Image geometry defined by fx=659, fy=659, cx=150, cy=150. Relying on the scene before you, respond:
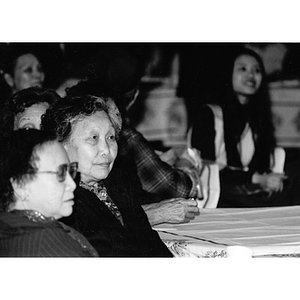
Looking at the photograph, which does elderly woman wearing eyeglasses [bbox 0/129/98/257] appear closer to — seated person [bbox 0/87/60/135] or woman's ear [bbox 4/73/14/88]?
seated person [bbox 0/87/60/135]

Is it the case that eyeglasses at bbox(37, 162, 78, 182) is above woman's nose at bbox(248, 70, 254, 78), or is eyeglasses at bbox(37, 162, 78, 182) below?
below

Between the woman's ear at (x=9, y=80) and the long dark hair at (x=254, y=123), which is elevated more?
the woman's ear at (x=9, y=80)

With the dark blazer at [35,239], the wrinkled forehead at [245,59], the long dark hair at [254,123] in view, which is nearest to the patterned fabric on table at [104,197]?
the dark blazer at [35,239]

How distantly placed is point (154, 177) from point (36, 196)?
0.71 metres

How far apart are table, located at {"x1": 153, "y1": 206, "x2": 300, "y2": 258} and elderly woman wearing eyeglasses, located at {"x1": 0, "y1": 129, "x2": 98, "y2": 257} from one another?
49cm

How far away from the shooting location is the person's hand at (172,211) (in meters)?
2.61

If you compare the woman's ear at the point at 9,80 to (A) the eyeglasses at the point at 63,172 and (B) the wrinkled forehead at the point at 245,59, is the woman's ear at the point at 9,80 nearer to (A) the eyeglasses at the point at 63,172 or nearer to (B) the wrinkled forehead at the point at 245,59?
(A) the eyeglasses at the point at 63,172

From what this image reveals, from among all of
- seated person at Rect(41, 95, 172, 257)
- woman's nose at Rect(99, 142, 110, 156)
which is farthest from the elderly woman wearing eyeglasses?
woman's nose at Rect(99, 142, 110, 156)

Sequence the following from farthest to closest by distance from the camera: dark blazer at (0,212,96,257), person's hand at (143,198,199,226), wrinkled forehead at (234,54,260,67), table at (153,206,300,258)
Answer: wrinkled forehead at (234,54,260,67) < person's hand at (143,198,199,226) < table at (153,206,300,258) < dark blazer at (0,212,96,257)

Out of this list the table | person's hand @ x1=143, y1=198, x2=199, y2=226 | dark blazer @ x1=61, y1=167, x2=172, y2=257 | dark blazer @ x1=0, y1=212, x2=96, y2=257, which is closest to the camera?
dark blazer @ x1=0, y1=212, x2=96, y2=257

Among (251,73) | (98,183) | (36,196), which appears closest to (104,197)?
(98,183)

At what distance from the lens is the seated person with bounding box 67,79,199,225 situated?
102 inches

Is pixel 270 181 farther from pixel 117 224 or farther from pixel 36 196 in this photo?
pixel 36 196
